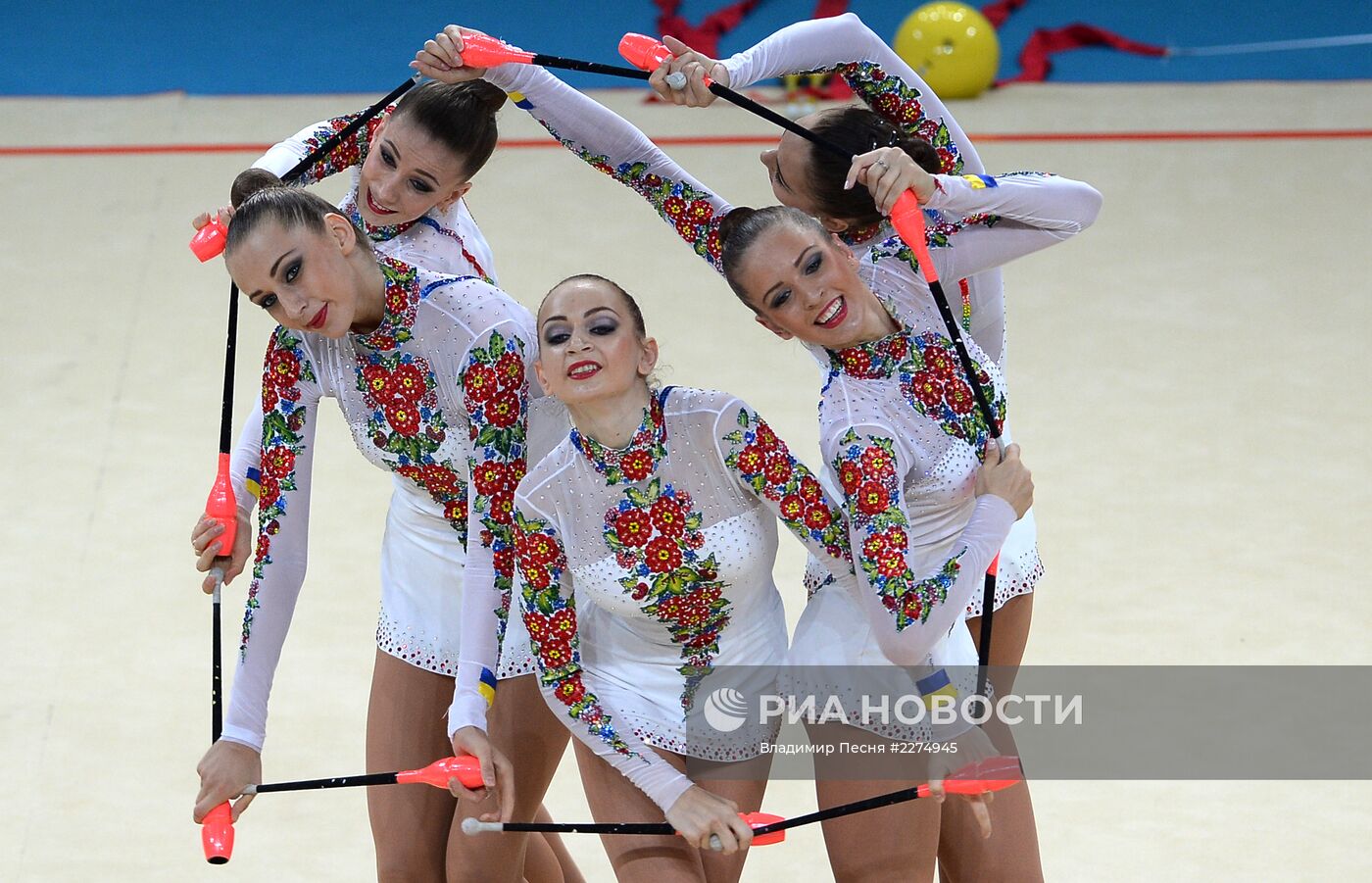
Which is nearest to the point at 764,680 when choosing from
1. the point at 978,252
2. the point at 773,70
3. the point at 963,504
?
the point at 963,504

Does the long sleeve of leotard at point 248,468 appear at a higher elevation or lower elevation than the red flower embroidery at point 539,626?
higher

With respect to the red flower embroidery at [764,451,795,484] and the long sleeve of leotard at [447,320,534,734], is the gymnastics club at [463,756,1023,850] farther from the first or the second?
the red flower embroidery at [764,451,795,484]

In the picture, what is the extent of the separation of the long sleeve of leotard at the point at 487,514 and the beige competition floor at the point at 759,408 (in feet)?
3.46

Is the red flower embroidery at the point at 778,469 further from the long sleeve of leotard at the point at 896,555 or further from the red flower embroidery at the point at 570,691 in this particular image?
the red flower embroidery at the point at 570,691

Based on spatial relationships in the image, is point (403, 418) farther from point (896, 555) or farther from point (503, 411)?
point (896, 555)

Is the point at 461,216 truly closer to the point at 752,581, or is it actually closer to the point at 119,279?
the point at 752,581

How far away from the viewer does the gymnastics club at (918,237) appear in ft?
7.72

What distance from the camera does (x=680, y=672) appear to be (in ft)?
8.08

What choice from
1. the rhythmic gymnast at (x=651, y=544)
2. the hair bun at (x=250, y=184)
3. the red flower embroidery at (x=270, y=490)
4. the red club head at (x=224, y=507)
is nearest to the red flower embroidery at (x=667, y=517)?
the rhythmic gymnast at (x=651, y=544)

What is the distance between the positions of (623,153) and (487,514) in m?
0.62

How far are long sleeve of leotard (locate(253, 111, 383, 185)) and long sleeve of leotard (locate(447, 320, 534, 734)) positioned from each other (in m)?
0.55

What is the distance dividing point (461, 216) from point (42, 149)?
4.64m

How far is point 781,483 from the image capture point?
2.35 m

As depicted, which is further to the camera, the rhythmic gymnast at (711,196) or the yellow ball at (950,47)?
the yellow ball at (950,47)
